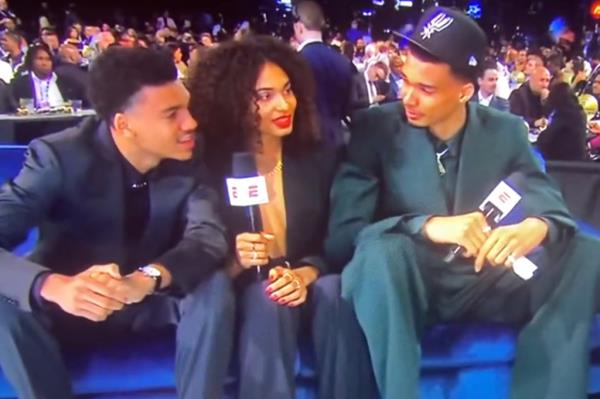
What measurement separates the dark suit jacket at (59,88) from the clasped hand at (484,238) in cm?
441

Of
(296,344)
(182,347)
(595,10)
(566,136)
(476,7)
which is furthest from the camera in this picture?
(476,7)

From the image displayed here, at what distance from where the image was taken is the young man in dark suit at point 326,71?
120 inches

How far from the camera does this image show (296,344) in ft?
6.00

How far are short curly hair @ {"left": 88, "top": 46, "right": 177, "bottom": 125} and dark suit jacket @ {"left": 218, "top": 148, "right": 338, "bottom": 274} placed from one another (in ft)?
1.07

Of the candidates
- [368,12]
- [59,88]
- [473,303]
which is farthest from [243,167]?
[368,12]

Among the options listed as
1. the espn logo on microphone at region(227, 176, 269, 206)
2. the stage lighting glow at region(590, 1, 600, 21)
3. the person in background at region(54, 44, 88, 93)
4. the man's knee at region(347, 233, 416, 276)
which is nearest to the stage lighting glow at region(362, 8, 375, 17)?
the stage lighting glow at region(590, 1, 600, 21)

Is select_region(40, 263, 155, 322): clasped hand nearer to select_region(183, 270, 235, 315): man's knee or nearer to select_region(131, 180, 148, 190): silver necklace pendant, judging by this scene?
select_region(183, 270, 235, 315): man's knee

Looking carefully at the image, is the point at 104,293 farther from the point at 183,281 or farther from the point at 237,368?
the point at 237,368

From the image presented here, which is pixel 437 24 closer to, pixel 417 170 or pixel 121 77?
pixel 417 170

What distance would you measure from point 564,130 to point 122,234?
268cm

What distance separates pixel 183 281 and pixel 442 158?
0.74 metres

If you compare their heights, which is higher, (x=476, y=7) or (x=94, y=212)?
(x=476, y=7)

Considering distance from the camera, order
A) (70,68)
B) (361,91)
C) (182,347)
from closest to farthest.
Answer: (182,347)
(361,91)
(70,68)

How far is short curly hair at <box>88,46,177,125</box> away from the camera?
75.5 inches
